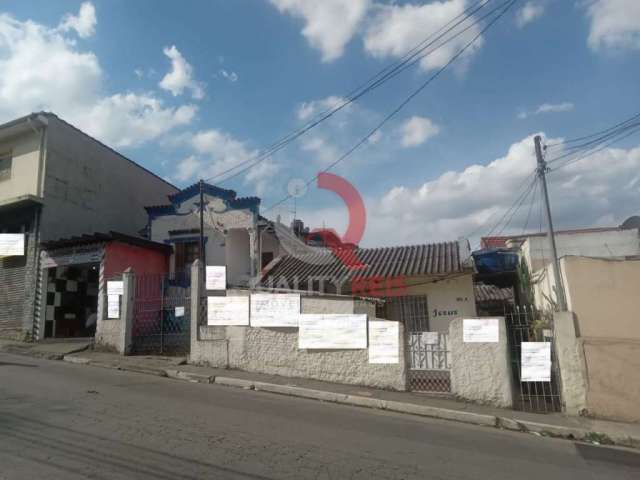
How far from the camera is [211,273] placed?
11766 mm

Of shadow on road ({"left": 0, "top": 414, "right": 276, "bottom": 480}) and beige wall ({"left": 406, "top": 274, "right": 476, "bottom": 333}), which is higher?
beige wall ({"left": 406, "top": 274, "right": 476, "bottom": 333})

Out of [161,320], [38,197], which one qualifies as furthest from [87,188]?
[161,320]

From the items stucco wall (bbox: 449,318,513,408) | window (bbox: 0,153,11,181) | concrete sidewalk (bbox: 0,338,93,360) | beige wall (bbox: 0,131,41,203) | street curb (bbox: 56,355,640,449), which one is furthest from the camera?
window (bbox: 0,153,11,181)

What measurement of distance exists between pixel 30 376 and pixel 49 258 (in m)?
7.38

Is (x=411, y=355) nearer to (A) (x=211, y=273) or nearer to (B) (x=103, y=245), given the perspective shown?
(A) (x=211, y=273)

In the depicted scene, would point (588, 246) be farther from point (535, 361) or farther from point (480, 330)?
point (480, 330)

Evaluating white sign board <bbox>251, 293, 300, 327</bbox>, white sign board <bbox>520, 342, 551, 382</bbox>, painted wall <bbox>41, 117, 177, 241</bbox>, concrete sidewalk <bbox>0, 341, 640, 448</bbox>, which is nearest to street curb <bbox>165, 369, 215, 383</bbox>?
concrete sidewalk <bbox>0, 341, 640, 448</bbox>

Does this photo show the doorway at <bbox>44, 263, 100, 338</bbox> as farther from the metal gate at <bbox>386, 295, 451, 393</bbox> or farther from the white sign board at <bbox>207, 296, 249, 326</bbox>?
the metal gate at <bbox>386, 295, 451, 393</bbox>

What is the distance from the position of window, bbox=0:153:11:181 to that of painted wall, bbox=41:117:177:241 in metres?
2.05

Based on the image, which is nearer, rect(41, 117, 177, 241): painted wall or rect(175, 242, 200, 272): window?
rect(41, 117, 177, 241): painted wall

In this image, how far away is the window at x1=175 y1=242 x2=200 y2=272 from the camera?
1714 centimetres

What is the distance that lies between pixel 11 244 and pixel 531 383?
55.0 ft

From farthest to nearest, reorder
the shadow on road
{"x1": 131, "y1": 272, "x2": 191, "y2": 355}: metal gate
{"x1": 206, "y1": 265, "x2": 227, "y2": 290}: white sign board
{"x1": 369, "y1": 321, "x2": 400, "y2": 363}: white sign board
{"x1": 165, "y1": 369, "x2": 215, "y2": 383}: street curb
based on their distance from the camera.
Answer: {"x1": 131, "y1": 272, "x2": 191, "y2": 355}: metal gate → {"x1": 206, "y1": 265, "x2": 227, "y2": 290}: white sign board → {"x1": 165, "y1": 369, "x2": 215, "y2": 383}: street curb → {"x1": 369, "y1": 321, "x2": 400, "y2": 363}: white sign board → the shadow on road

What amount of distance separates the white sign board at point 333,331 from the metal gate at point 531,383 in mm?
3049
